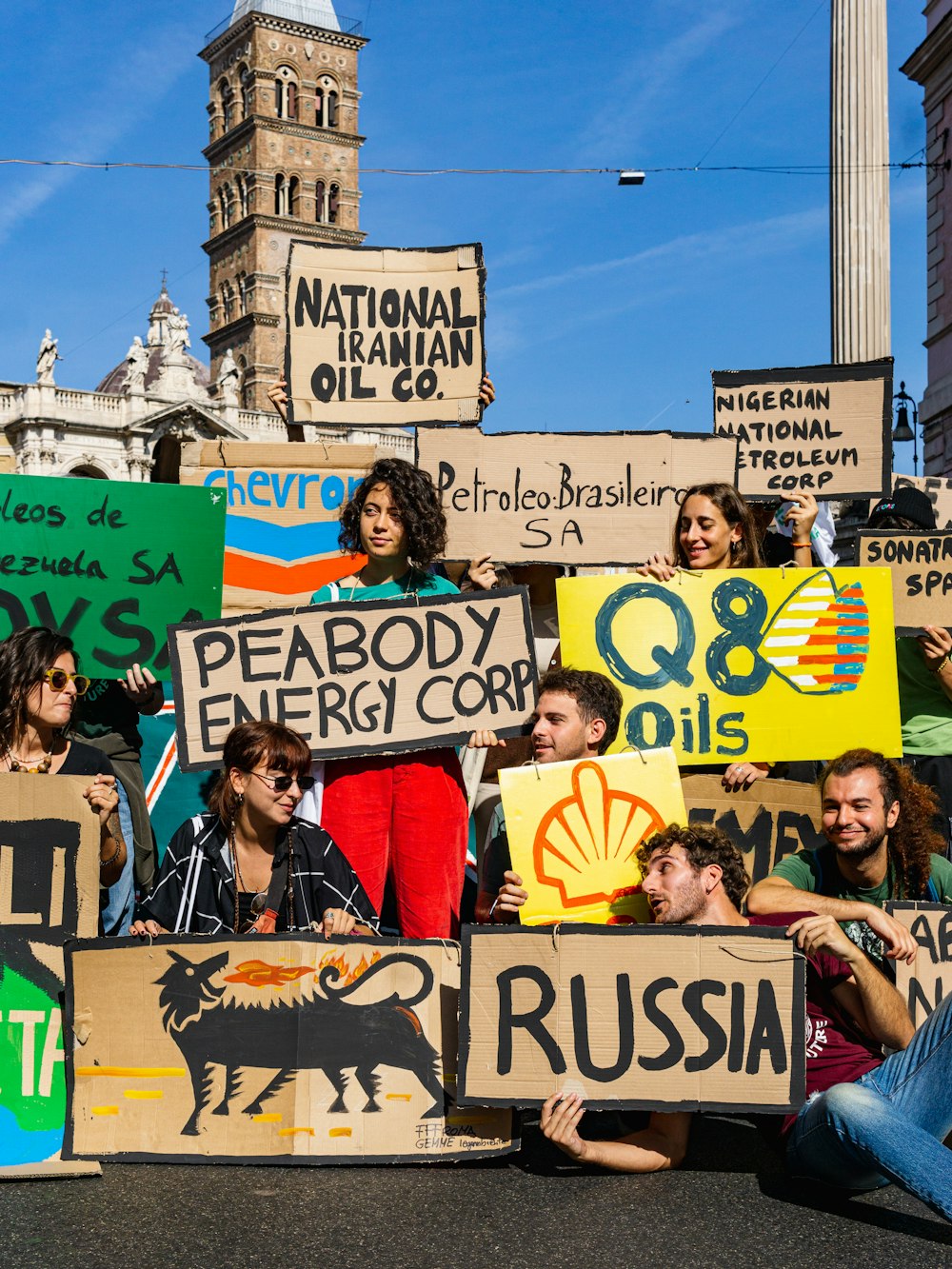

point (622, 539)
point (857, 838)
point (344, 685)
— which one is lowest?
point (857, 838)

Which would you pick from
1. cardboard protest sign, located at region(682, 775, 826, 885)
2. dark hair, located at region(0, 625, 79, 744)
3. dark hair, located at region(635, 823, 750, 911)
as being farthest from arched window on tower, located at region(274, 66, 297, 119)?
dark hair, located at region(635, 823, 750, 911)

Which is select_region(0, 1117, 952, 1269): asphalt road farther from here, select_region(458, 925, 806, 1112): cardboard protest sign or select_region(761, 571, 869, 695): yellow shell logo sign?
select_region(761, 571, 869, 695): yellow shell logo sign


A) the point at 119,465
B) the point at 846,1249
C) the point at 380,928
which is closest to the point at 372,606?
the point at 380,928

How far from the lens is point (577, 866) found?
156 inches

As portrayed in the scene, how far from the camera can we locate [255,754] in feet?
12.8

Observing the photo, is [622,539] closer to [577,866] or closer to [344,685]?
[344,685]

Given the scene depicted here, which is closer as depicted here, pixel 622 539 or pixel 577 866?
pixel 577 866

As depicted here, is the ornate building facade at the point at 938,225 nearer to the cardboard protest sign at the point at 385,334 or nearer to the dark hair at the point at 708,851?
the cardboard protest sign at the point at 385,334

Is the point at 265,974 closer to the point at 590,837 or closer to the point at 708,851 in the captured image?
the point at 590,837

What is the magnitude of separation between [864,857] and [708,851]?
0.45 meters

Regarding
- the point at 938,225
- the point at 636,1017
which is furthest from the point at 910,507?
the point at 938,225

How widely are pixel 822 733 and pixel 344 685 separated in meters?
1.53

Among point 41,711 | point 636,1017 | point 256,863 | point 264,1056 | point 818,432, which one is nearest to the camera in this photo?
point 636,1017

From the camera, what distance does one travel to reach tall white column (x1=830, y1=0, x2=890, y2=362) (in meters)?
14.6
